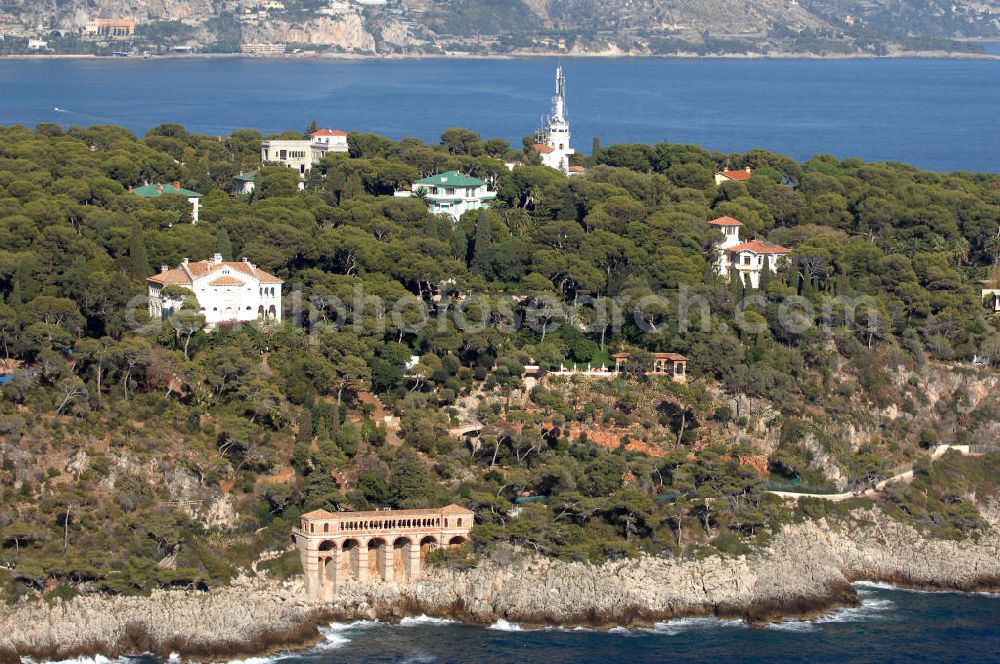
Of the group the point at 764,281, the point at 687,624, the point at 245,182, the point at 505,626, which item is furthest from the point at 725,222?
the point at 505,626

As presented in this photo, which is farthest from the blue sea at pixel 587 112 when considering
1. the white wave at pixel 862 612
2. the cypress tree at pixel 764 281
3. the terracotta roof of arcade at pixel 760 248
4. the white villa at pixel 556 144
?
the white wave at pixel 862 612

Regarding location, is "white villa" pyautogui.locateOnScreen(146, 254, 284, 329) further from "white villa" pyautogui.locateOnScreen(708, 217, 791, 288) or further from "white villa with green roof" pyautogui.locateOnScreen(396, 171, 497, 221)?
"white villa" pyautogui.locateOnScreen(708, 217, 791, 288)

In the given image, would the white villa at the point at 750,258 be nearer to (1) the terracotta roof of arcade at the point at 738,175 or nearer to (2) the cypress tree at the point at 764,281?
(2) the cypress tree at the point at 764,281

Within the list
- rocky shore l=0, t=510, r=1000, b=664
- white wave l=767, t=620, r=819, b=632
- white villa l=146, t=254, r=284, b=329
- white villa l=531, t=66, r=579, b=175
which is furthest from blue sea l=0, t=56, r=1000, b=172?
white wave l=767, t=620, r=819, b=632

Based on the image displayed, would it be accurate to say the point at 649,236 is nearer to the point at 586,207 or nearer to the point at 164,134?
the point at 586,207

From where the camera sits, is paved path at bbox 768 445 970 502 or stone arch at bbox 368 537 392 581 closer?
stone arch at bbox 368 537 392 581

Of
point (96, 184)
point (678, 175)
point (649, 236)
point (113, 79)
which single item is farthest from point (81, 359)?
point (113, 79)
